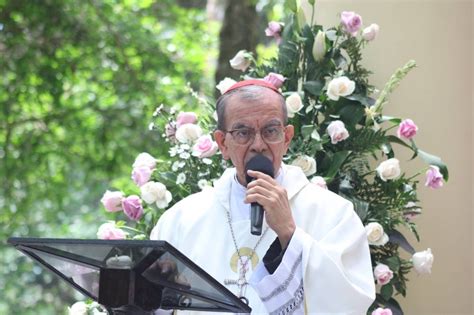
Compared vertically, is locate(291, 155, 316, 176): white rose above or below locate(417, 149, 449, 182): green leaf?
below

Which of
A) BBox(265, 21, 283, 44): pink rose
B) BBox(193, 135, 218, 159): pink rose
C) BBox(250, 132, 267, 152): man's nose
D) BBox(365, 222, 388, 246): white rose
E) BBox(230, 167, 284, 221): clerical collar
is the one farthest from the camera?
BBox(265, 21, 283, 44): pink rose

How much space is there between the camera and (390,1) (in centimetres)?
523

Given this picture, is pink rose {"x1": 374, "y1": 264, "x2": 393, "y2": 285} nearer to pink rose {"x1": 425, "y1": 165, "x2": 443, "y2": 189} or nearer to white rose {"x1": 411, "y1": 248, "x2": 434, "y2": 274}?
white rose {"x1": 411, "y1": 248, "x2": 434, "y2": 274}

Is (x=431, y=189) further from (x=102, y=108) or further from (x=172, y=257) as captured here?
(x=102, y=108)

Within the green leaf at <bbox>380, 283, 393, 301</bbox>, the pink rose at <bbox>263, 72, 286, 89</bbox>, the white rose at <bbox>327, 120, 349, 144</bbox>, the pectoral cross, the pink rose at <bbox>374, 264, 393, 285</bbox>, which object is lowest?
the pectoral cross

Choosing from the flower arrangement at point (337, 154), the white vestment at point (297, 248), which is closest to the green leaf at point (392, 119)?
the flower arrangement at point (337, 154)

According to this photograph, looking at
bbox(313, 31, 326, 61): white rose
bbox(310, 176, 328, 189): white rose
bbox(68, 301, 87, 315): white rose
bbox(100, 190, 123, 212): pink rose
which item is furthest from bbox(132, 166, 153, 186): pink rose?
bbox(313, 31, 326, 61): white rose

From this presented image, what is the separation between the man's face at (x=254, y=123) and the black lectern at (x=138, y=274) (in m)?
0.71

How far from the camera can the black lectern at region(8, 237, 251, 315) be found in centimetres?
268

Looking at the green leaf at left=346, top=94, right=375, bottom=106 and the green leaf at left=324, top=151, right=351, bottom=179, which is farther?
the green leaf at left=346, top=94, right=375, bottom=106

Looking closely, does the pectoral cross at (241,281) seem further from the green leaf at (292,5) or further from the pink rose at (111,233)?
the green leaf at (292,5)

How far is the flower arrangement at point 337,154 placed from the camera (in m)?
4.57

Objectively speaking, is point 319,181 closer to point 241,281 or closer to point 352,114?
point 352,114

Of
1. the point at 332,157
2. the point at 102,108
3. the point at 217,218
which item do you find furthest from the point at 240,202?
the point at 102,108
